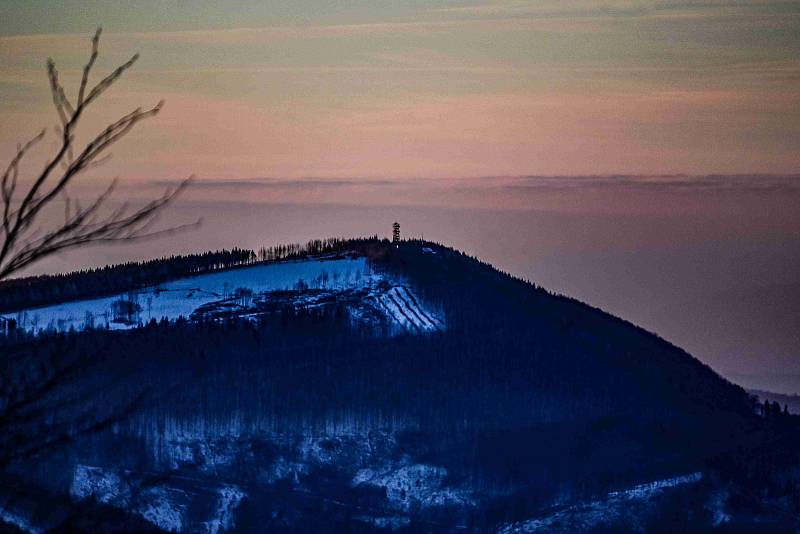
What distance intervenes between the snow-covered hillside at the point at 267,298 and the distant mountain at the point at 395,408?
13 centimetres

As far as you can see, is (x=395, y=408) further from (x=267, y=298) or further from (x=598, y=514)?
(x=598, y=514)

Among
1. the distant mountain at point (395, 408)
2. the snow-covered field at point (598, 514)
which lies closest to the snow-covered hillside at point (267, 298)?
the distant mountain at point (395, 408)

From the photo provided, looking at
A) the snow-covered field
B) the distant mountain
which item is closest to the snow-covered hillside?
the distant mountain

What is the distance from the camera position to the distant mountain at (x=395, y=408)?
8975 cm

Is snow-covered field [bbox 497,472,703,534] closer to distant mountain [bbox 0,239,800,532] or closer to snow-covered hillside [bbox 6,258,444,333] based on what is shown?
distant mountain [bbox 0,239,800,532]

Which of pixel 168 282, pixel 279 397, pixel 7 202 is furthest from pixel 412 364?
pixel 7 202

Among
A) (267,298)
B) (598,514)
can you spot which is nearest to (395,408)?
(267,298)

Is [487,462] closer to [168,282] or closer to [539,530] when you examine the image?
[539,530]

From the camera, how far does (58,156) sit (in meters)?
17.8

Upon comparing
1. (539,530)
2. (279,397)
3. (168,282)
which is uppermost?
(168,282)

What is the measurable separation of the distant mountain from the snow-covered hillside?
132 millimetres

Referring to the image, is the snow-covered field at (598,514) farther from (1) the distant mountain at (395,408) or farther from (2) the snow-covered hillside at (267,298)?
(2) the snow-covered hillside at (267,298)

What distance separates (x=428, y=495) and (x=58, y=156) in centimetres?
7483

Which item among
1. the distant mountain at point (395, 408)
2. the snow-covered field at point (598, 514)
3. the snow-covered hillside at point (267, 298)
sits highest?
the snow-covered hillside at point (267, 298)
